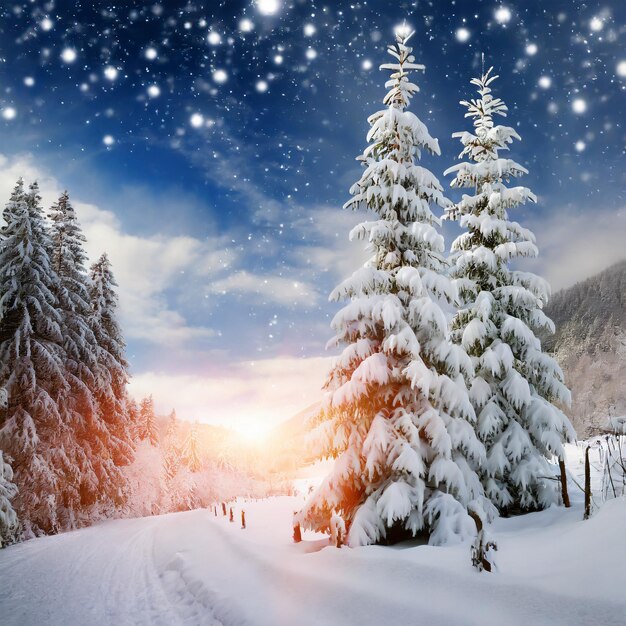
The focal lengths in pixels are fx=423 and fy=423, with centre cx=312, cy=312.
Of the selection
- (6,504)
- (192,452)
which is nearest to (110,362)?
(6,504)

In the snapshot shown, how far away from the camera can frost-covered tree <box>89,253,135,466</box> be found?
87.2ft

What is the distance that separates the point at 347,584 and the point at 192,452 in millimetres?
71303

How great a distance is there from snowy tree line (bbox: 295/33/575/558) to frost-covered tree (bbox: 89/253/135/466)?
65.6 feet

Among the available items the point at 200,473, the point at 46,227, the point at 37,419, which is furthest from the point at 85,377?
the point at 200,473

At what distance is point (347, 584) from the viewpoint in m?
7.47

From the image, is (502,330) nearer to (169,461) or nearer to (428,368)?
(428,368)

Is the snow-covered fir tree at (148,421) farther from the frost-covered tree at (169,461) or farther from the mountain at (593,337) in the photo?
the mountain at (593,337)

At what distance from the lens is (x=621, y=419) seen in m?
7.84

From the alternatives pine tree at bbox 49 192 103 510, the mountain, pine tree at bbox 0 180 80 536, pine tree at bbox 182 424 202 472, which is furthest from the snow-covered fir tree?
the mountain

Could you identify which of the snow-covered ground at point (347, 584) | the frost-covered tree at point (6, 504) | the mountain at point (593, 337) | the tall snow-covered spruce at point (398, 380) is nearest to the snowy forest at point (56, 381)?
the frost-covered tree at point (6, 504)

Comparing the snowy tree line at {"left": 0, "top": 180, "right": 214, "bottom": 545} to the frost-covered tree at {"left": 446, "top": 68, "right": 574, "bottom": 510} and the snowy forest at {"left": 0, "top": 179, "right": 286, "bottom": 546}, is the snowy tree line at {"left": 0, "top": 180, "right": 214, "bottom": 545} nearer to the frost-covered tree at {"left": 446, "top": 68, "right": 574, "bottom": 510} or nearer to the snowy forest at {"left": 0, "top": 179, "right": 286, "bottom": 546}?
the snowy forest at {"left": 0, "top": 179, "right": 286, "bottom": 546}

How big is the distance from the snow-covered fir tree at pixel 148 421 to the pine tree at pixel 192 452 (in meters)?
16.3

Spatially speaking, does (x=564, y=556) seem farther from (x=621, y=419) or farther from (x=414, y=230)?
(x=414, y=230)

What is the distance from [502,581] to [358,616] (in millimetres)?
2188
